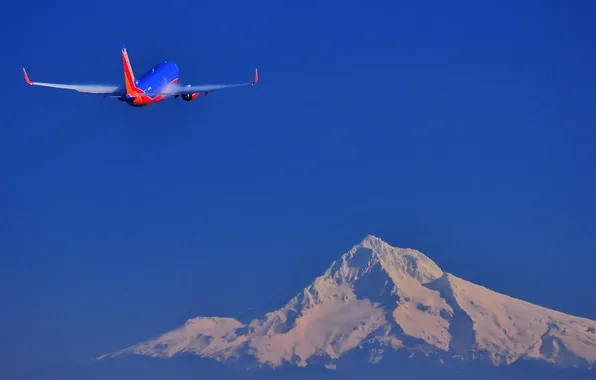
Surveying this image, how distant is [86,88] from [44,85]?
20.9 feet

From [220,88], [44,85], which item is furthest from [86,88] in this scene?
[220,88]

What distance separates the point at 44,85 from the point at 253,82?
3066cm

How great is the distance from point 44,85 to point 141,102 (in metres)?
14.6

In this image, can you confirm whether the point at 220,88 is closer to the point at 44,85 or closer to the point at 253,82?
the point at 253,82

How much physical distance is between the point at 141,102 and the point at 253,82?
1705cm

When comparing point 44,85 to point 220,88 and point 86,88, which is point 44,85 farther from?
point 220,88

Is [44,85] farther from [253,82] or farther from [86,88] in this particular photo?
[253,82]

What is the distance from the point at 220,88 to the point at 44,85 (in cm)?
2569

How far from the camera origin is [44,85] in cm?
19525

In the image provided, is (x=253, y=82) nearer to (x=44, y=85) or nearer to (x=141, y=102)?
(x=141, y=102)

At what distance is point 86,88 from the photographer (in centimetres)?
19812

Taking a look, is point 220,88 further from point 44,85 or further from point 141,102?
point 44,85

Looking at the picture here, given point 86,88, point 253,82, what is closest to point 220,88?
point 253,82

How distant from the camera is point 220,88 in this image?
196 metres
